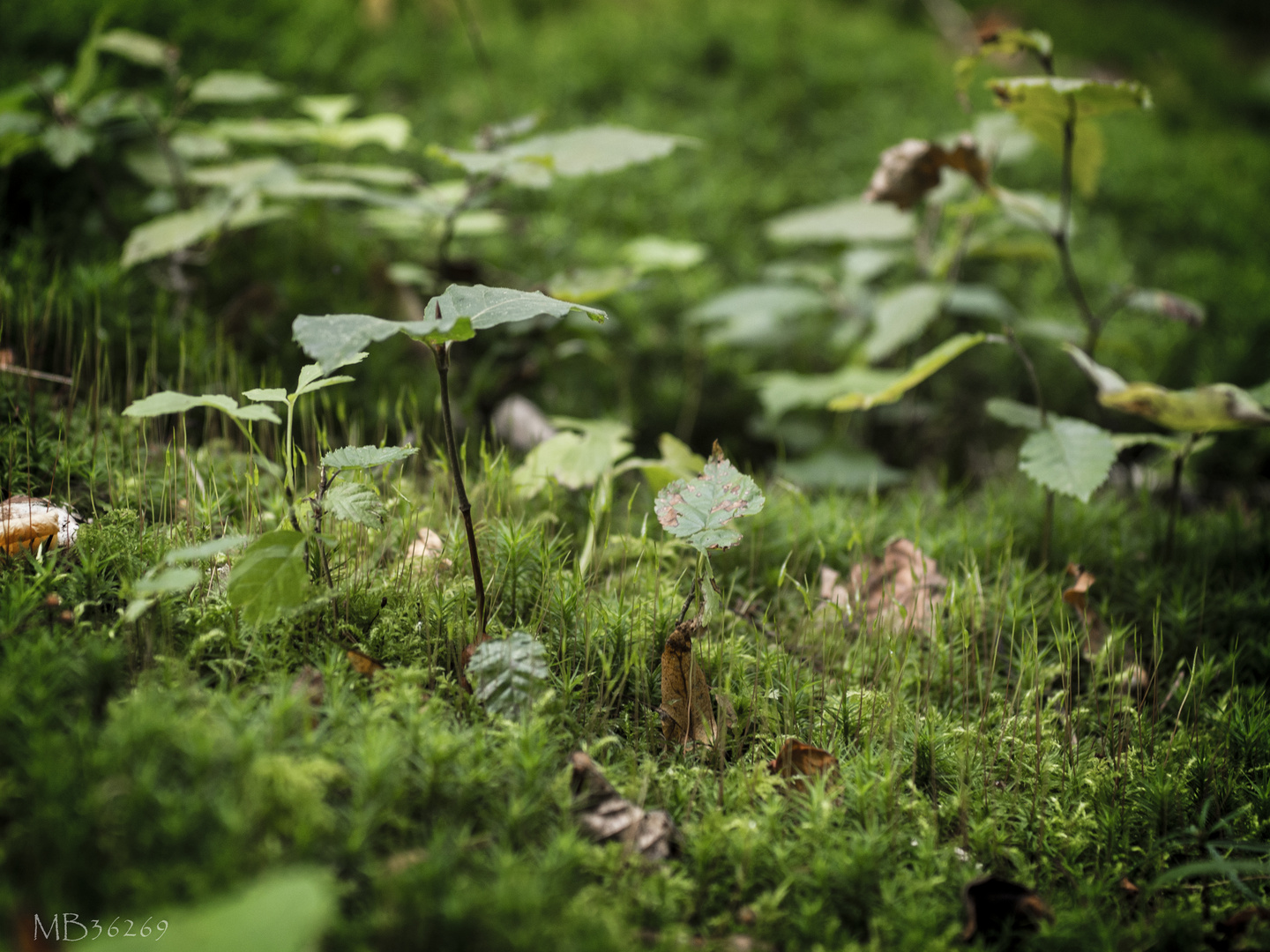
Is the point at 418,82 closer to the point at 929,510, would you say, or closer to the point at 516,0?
the point at 516,0

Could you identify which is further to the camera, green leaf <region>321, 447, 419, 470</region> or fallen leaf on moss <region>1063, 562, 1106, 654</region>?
fallen leaf on moss <region>1063, 562, 1106, 654</region>

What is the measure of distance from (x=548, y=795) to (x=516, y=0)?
518cm

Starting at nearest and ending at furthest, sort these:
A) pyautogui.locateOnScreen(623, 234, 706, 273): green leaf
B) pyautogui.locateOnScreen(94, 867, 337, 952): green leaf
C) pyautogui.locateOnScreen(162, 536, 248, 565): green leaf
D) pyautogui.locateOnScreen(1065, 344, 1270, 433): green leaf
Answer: pyautogui.locateOnScreen(94, 867, 337, 952): green leaf → pyautogui.locateOnScreen(162, 536, 248, 565): green leaf → pyautogui.locateOnScreen(1065, 344, 1270, 433): green leaf → pyautogui.locateOnScreen(623, 234, 706, 273): green leaf

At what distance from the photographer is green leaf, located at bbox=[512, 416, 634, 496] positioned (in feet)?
6.41

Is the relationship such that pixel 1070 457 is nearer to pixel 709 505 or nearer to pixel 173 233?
pixel 709 505

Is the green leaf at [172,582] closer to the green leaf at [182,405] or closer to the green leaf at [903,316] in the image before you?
the green leaf at [182,405]

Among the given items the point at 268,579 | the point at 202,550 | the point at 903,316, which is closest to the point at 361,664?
the point at 268,579

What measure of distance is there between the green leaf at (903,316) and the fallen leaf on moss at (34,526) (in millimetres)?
2383

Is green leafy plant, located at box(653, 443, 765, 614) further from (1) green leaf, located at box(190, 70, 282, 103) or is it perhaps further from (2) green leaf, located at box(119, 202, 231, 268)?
(1) green leaf, located at box(190, 70, 282, 103)

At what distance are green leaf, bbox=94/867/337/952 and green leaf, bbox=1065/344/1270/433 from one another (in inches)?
78.3

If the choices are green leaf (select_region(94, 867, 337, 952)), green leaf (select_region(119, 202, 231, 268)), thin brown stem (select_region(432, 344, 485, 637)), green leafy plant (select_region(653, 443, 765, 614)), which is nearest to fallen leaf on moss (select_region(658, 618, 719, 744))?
green leafy plant (select_region(653, 443, 765, 614))

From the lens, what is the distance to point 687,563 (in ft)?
6.32

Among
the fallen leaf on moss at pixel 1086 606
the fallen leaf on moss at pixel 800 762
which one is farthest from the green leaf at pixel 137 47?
the fallen leaf on moss at pixel 1086 606

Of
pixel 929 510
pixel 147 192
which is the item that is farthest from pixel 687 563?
pixel 147 192
